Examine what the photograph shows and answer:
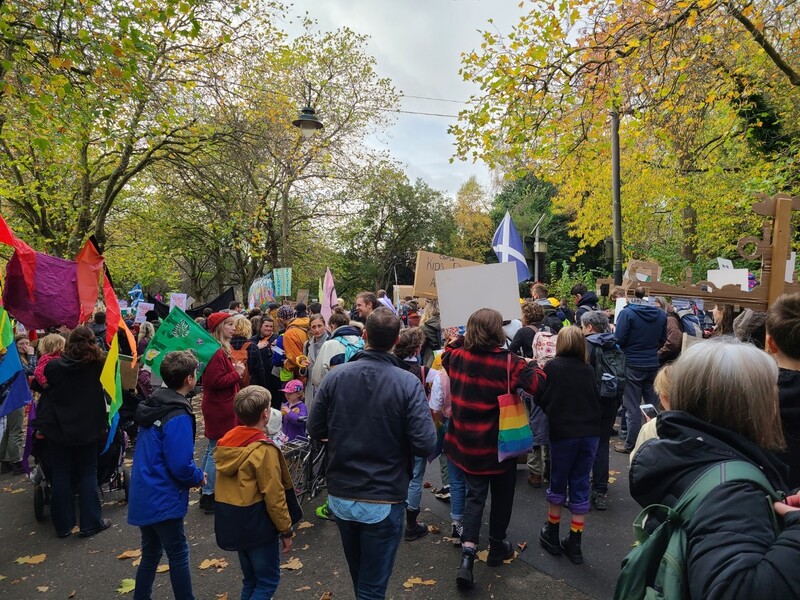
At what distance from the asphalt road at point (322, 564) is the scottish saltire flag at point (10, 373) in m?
1.31

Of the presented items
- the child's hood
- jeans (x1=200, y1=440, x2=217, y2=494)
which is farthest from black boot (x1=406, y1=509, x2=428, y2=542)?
jeans (x1=200, y1=440, x2=217, y2=494)

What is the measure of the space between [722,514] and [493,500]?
2547 millimetres

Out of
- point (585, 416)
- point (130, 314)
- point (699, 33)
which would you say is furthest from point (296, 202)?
point (585, 416)

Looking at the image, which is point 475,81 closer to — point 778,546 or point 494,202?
point 778,546

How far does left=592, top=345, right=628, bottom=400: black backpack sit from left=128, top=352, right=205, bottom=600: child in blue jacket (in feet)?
11.3

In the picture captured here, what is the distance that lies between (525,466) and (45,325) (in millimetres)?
5296

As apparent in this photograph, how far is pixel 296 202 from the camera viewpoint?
72.3 ft

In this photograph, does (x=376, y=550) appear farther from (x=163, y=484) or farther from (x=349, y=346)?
(x=349, y=346)

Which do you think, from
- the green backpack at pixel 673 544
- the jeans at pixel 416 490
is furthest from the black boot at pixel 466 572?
the green backpack at pixel 673 544

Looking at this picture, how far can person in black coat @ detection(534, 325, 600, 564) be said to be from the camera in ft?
11.7

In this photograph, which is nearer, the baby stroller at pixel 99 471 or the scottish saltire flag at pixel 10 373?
the scottish saltire flag at pixel 10 373

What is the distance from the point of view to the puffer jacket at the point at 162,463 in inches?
114

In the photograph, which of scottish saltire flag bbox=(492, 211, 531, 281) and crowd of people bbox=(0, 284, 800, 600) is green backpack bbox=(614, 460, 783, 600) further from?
scottish saltire flag bbox=(492, 211, 531, 281)

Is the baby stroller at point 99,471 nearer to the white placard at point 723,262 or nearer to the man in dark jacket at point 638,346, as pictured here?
the man in dark jacket at point 638,346
